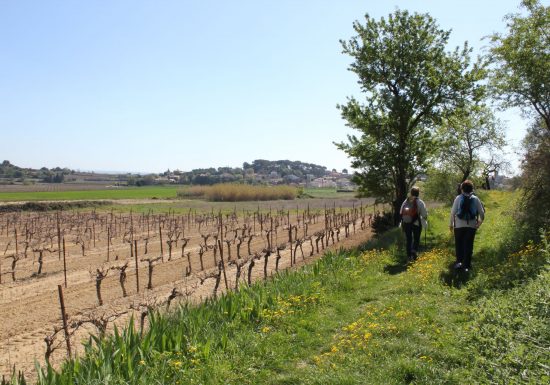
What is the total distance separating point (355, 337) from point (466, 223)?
462cm

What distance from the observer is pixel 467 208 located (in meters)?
9.90

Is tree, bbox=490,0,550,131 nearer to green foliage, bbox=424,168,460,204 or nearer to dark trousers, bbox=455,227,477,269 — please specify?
dark trousers, bbox=455,227,477,269

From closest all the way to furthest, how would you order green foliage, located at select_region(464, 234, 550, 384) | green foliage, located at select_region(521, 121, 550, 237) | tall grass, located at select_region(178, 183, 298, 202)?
green foliage, located at select_region(464, 234, 550, 384)
green foliage, located at select_region(521, 121, 550, 237)
tall grass, located at select_region(178, 183, 298, 202)

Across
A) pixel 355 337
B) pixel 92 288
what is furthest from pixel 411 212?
pixel 92 288

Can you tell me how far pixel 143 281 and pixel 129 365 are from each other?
11.4 meters

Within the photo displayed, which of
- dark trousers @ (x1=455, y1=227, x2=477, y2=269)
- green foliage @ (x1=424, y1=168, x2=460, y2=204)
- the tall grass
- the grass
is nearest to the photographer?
the grass

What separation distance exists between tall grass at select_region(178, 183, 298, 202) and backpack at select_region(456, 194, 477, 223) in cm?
7590

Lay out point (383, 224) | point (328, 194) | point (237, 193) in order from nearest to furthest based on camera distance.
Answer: point (383, 224) < point (237, 193) < point (328, 194)

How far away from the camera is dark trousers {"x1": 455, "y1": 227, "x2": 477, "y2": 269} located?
32.3ft

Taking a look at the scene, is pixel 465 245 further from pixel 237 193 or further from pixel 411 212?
pixel 237 193

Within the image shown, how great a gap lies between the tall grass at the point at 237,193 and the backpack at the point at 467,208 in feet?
249

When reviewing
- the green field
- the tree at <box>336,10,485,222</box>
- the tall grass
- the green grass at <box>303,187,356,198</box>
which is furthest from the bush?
the tall grass

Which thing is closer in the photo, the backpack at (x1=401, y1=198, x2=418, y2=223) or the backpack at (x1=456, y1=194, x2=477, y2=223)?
the backpack at (x1=456, y1=194, x2=477, y2=223)

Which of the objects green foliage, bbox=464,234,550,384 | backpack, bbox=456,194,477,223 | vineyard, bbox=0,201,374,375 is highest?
backpack, bbox=456,194,477,223
